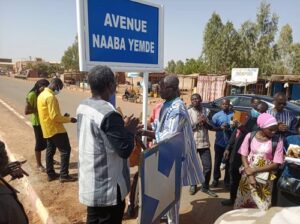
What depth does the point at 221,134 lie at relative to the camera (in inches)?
195

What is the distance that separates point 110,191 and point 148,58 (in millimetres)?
1825

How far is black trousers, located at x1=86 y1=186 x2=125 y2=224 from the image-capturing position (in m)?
2.44

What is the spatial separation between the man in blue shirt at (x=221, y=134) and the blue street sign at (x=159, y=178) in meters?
2.42

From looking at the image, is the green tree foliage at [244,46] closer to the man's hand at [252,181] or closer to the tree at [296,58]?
the tree at [296,58]

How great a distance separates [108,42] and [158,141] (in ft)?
3.84

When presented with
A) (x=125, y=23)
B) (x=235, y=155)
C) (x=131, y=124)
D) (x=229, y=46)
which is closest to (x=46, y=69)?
(x=229, y=46)

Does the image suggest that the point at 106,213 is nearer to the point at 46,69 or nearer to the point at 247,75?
the point at 247,75

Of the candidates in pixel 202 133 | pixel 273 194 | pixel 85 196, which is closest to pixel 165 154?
pixel 85 196

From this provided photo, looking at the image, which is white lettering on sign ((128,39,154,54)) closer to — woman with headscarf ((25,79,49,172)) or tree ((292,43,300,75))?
woman with headscarf ((25,79,49,172))

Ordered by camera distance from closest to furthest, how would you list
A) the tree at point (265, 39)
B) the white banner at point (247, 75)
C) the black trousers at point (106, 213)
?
the black trousers at point (106, 213)
the white banner at point (247, 75)
the tree at point (265, 39)

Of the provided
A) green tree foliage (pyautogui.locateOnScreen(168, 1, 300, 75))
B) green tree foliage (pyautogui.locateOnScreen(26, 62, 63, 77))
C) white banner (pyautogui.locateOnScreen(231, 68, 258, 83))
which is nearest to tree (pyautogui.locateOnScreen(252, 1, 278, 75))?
green tree foliage (pyautogui.locateOnScreen(168, 1, 300, 75))

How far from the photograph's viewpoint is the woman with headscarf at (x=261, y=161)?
3.34 meters

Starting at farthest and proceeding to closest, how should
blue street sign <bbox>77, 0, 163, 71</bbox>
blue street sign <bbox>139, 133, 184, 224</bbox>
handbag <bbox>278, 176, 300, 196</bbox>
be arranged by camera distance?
1. handbag <bbox>278, 176, 300, 196</bbox>
2. blue street sign <bbox>77, 0, 163, 71</bbox>
3. blue street sign <bbox>139, 133, 184, 224</bbox>

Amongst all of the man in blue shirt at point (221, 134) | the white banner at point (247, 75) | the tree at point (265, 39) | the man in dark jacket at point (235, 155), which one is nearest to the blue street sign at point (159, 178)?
the man in dark jacket at point (235, 155)
